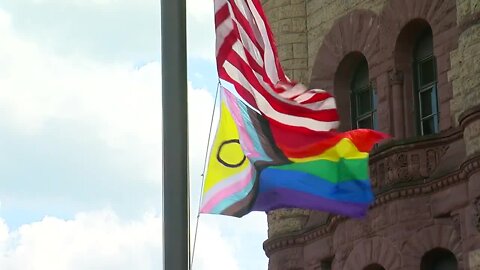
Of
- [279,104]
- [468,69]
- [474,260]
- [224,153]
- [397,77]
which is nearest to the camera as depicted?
[224,153]

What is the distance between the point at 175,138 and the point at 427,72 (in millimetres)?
12593

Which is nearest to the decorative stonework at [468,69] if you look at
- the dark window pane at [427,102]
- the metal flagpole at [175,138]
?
the dark window pane at [427,102]

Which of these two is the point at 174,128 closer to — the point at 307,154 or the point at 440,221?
the point at 307,154

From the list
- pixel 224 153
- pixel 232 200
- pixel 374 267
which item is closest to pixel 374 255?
pixel 374 267

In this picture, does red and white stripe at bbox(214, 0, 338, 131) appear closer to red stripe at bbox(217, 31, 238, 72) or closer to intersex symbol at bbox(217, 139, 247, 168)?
red stripe at bbox(217, 31, 238, 72)

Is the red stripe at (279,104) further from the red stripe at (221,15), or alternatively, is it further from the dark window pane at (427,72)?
the dark window pane at (427,72)

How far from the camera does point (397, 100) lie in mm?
21328

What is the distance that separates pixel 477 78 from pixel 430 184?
2034mm

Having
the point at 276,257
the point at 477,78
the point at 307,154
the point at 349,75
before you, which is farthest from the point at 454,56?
the point at 307,154

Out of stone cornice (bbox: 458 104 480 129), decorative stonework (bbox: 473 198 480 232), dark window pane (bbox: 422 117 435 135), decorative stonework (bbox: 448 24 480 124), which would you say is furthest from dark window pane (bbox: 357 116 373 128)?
decorative stonework (bbox: 473 198 480 232)

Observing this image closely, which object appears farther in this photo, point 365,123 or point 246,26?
point 365,123

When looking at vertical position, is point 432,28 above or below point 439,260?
above

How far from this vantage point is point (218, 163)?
36.4 ft

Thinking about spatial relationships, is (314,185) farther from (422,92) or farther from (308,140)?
(422,92)
